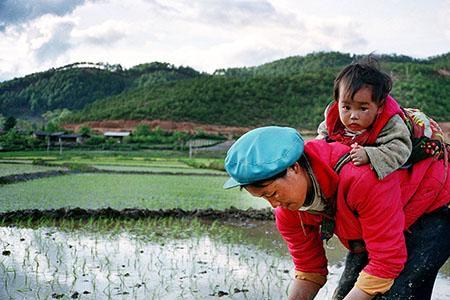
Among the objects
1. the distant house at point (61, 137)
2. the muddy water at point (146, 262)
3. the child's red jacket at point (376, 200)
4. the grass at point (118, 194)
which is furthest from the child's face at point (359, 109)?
the distant house at point (61, 137)

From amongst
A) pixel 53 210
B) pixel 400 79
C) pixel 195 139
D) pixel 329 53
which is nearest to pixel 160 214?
pixel 53 210

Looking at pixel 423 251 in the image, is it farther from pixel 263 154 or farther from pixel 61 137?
pixel 61 137

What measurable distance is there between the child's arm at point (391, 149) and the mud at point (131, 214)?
6.15m

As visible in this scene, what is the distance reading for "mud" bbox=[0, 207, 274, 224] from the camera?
7.60 m

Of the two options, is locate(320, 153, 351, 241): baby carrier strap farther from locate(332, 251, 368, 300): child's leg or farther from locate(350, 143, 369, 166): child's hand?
locate(332, 251, 368, 300): child's leg

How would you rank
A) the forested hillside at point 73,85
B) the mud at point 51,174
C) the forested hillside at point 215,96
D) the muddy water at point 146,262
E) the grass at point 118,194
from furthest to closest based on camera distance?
the forested hillside at point 73,85
the forested hillside at point 215,96
the mud at point 51,174
the grass at point 118,194
the muddy water at point 146,262

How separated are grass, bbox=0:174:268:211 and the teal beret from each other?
23.3 ft

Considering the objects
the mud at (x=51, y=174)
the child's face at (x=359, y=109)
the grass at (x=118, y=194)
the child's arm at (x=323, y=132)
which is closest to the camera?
the child's face at (x=359, y=109)

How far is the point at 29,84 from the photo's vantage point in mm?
49469

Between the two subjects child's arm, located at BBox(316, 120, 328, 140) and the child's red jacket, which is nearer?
the child's red jacket

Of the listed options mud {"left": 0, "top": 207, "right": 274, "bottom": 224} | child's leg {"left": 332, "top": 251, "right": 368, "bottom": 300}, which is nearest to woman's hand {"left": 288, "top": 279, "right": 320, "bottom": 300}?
child's leg {"left": 332, "top": 251, "right": 368, "bottom": 300}

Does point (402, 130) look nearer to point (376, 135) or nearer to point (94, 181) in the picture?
point (376, 135)

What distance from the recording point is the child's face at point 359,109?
2010 mm

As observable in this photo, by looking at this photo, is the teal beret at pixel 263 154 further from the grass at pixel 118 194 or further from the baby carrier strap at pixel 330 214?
the grass at pixel 118 194
